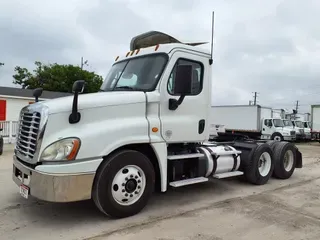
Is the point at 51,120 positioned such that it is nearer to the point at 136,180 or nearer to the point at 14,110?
the point at 136,180

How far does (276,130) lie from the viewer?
24.3 meters

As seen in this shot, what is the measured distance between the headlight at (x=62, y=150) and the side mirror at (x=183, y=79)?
1.79 meters

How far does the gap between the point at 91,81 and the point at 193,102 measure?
3334 centimetres

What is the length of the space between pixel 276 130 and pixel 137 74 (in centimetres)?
2111

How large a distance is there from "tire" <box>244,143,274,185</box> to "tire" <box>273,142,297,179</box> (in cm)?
30

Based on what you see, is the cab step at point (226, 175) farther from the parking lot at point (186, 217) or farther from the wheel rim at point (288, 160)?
the wheel rim at point (288, 160)

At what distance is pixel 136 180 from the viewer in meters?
4.70

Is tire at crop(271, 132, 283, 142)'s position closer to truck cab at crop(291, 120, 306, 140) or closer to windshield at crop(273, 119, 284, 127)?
windshield at crop(273, 119, 284, 127)

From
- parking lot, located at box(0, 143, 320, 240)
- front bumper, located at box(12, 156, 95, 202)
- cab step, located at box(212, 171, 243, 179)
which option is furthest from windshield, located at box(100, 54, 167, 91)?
cab step, located at box(212, 171, 243, 179)

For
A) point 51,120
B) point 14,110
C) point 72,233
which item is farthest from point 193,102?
point 14,110

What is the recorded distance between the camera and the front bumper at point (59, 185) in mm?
4074

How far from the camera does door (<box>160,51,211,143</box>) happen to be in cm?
519

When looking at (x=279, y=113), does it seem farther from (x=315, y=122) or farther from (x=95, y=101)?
(x=95, y=101)

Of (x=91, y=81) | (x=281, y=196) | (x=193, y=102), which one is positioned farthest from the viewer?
(x=91, y=81)
